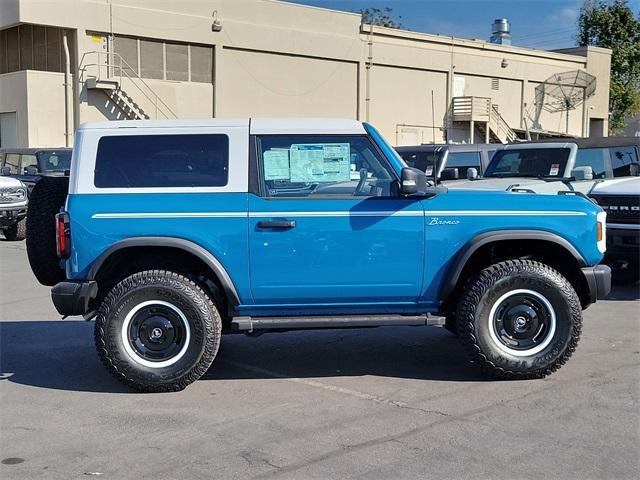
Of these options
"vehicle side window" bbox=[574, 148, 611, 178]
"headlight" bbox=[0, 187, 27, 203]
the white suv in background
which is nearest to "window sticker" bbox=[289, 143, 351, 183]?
"vehicle side window" bbox=[574, 148, 611, 178]

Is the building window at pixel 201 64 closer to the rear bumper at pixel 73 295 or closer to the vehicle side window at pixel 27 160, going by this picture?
the vehicle side window at pixel 27 160

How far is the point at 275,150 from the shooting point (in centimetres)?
Result: 613

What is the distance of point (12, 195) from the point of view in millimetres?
16344

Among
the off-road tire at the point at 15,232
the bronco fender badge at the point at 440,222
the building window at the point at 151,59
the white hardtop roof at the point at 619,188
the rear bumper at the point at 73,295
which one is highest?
the building window at the point at 151,59

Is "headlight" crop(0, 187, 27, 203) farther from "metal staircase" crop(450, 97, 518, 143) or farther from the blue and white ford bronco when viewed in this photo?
"metal staircase" crop(450, 97, 518, 143)

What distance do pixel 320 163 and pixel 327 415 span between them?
199cm

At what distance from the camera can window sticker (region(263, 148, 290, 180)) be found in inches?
241

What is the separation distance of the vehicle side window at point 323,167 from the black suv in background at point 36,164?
505 inches

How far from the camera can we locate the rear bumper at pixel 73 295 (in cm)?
588

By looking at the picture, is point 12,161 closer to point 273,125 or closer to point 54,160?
point 54,160

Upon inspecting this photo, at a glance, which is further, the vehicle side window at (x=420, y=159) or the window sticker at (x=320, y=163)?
the vehicle side window at (x=420, y=159)

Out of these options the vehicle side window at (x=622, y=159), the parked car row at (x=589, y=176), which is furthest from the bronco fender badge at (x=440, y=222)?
the vehicle side window at (x=622, y=159)

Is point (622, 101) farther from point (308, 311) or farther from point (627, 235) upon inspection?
point (308, 311)

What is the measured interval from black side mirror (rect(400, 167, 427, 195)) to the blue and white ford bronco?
0.01 m
